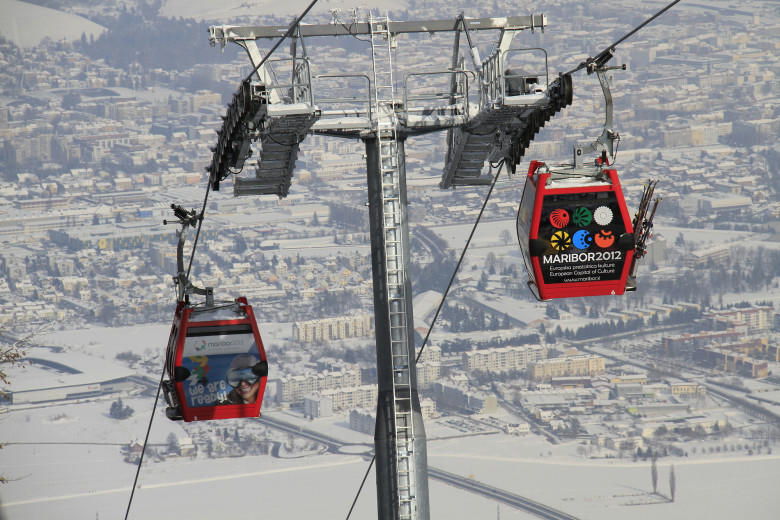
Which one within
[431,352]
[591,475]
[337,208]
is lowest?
[591,475]

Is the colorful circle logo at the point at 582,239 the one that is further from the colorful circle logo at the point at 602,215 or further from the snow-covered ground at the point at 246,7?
the snow-covered ground at the point at 246,7

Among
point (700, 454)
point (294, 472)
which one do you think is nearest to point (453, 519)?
point (294, 472)

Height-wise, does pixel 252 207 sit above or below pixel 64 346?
above

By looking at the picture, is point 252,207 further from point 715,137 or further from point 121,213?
point 715,137

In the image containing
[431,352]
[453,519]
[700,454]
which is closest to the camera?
[453,519]

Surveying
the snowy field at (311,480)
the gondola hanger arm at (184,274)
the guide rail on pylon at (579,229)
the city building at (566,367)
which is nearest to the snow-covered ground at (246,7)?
the city building at (566,367)

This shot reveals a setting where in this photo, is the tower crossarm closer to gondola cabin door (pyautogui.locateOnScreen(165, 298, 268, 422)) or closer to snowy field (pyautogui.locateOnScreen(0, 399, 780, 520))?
gondola cabin door (pyautogui.locateOnScreen(165, 298, 268, 422))

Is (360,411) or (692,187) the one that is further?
(692,187)
